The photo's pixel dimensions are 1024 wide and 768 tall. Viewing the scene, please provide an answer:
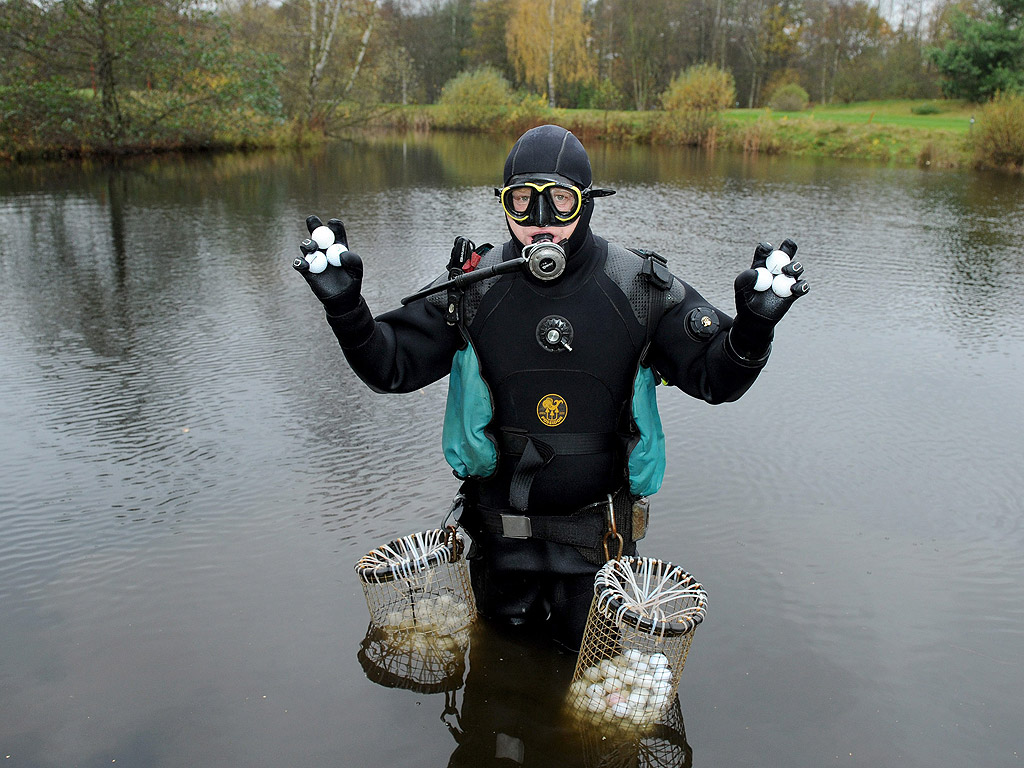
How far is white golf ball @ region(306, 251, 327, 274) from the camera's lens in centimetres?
256

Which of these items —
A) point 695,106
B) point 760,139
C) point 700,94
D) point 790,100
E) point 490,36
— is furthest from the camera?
point 490,36

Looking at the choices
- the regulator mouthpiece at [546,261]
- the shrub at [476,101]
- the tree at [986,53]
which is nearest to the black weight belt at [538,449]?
the regulator mouthpiece at [546,261]

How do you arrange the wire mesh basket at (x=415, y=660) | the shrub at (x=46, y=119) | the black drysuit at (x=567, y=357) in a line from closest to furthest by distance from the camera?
the black drysuit at (x=567, y=357) < the wire mesh basket at (x=415, y=660) < the shrub at (x=46, y=119)

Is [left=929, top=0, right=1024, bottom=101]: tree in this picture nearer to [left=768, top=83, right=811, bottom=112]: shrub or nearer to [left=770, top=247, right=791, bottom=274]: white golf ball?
[left=768, top=83, right=811, bottom=112]: shrub

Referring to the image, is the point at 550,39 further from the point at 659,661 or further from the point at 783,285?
the point at 659,661

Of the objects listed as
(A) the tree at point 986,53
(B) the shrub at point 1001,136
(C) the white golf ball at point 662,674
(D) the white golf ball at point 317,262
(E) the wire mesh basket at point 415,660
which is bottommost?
(E) the wire mesh basket at point 415,660

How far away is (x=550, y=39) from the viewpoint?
40.8 metres

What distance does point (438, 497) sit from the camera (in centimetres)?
444

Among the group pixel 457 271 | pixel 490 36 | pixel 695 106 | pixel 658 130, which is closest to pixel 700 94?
pixel 695 106

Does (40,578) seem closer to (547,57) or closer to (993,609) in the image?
(993,609)

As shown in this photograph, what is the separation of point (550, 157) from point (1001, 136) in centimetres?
2099

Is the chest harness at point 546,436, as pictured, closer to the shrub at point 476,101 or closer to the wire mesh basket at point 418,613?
the wire mesh basket at point 418,613

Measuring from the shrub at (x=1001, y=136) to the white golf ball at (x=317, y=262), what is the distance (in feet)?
69.9

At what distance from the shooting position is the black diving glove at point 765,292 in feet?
7.95
